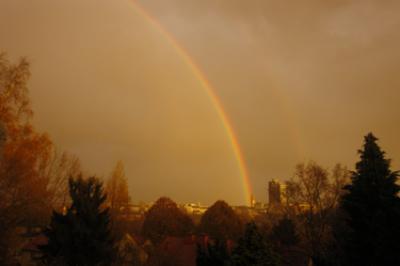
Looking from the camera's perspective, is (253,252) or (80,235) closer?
(253,252)

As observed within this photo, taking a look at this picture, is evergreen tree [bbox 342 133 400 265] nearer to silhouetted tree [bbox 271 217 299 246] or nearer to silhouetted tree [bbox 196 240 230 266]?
silhouetted tree [bbox 196 240 230 266]

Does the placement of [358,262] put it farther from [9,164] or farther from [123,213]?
[123,213]

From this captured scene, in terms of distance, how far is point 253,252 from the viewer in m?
11.8

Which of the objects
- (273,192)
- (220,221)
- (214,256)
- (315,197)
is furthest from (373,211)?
(273,192)

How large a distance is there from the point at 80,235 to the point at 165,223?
51.3 meters

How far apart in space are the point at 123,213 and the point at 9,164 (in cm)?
3944

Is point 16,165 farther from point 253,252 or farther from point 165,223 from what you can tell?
point 165,223

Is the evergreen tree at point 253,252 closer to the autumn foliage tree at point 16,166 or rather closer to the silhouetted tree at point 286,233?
the autumn foliage tree at point 16,166

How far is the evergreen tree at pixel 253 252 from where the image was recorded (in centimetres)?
1172

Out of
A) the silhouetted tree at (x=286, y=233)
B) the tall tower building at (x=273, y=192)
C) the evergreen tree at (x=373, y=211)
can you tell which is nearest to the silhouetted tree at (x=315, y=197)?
the silhouetted tree at (x=286, y=233)

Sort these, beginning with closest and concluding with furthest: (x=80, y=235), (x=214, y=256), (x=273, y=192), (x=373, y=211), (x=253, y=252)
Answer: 1. (x=253, y=252)
2. (x=214, y=256)
3. (x=373, y=211)
4. (x=80, y=235)
5. (x=273, y=192)

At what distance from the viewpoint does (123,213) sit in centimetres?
5888

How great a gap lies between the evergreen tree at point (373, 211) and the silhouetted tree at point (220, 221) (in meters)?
55.4

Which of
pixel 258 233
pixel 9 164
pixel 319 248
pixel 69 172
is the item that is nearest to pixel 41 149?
pixel 9 164
